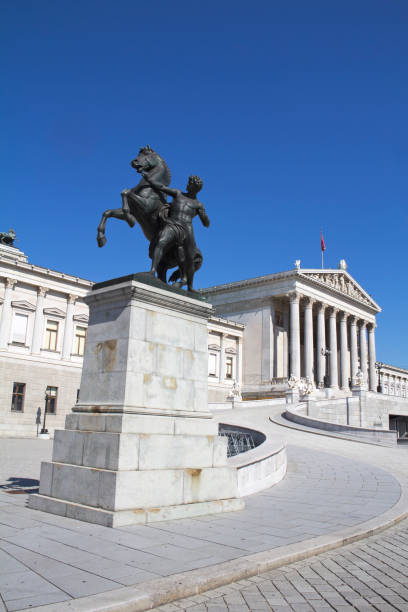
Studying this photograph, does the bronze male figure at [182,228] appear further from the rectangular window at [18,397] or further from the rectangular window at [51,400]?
the rectangular window at [51,400]

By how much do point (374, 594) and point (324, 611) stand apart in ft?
2.55

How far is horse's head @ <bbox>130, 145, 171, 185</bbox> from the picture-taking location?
32.0ft

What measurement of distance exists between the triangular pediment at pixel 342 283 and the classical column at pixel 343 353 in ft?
11.8

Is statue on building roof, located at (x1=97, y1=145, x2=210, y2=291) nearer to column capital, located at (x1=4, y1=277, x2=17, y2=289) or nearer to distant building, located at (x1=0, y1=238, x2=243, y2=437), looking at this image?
distant building, located at (x1=0, y1=238, x2=243, y2=437)

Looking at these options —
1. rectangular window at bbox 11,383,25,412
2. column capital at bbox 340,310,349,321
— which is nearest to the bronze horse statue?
rectangular window at bbox 11,383,25,412

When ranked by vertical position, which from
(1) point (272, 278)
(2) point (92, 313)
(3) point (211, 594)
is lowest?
(3) point (211, 594)

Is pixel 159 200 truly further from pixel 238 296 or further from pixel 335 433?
pixel 238 296

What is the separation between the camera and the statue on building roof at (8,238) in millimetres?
54594

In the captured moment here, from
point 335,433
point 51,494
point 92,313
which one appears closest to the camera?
point 51,494

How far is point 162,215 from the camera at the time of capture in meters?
9.72

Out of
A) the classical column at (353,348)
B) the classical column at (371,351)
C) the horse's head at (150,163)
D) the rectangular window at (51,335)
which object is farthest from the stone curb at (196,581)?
the classical column at (371,351)

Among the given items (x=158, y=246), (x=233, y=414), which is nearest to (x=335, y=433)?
(x=233, y=414)

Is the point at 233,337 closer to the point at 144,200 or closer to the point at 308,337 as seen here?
the point at 308,337

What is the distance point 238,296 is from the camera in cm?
6819
